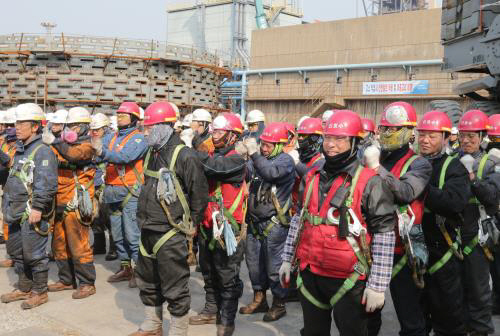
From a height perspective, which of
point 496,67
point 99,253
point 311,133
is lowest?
point 99,253

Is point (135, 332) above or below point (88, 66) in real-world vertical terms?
below

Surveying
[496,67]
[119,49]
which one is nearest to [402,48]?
[119,49]

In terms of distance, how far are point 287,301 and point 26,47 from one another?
26981mm

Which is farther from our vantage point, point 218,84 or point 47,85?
point 218,84

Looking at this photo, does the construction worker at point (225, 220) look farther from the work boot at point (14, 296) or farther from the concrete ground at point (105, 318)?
the work boot at point (14, 296)

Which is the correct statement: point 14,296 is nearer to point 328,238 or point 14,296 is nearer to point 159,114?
point 159,114

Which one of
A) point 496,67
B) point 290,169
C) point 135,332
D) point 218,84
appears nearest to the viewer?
point 135,332

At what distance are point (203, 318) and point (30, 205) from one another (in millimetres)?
2437

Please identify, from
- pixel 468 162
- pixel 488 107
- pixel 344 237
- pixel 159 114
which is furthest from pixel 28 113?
pixel 488 107

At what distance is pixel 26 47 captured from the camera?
28.0 metres

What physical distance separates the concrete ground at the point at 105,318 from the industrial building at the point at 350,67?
2046 centimetres

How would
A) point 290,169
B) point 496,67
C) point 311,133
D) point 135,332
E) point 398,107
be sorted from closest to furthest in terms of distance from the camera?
point 398,107 < point 135,332 < point 290,169 < point 311,133 < point 496,67

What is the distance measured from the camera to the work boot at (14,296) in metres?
5.96

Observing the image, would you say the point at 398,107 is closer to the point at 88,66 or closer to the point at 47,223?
the point at 47,223
